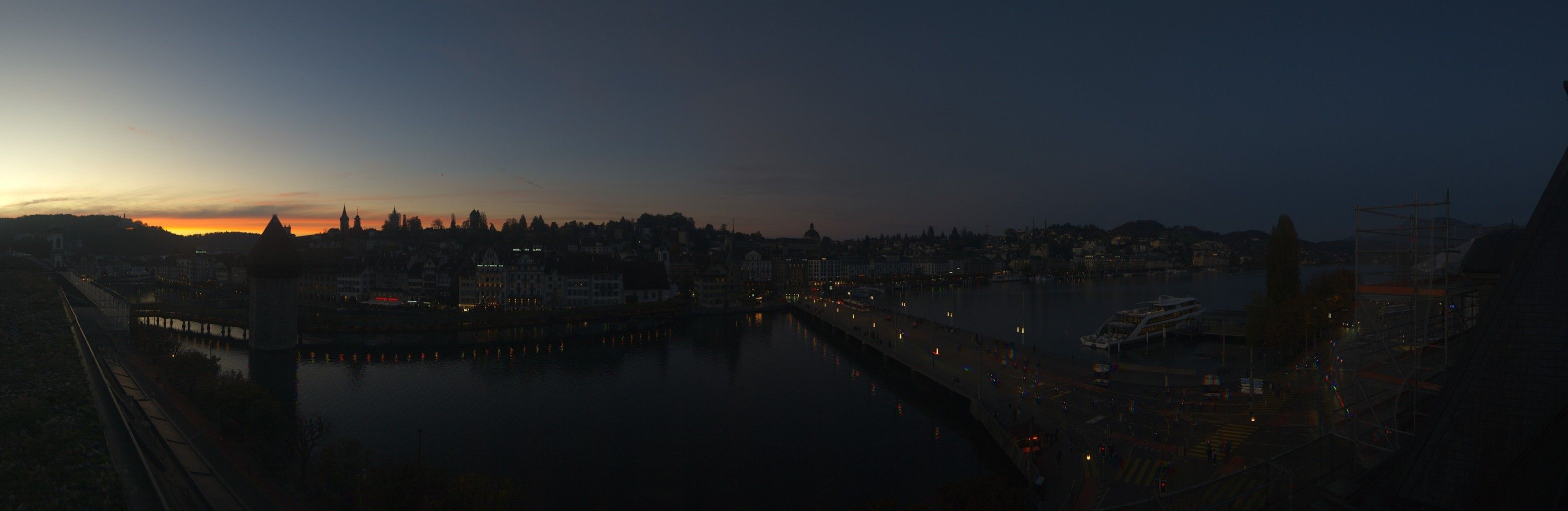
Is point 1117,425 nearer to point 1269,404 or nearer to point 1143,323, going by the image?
point 1269,404

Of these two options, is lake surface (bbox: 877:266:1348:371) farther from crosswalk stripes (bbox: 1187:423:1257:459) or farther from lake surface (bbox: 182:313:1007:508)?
crosswalk stripes (bbox: 1187:423:1257:459)

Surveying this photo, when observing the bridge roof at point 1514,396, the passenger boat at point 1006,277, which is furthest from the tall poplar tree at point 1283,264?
the passenger boat at point 1006,277

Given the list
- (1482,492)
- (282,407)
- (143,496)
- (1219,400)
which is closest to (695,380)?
(282,407)

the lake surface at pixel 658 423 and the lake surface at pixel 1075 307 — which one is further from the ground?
the lake surface at pixel 1075 307

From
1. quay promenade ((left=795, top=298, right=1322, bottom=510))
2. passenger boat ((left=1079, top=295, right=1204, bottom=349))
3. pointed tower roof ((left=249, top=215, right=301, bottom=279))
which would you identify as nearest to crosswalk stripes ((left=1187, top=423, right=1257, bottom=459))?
quay promenade ((left=795, top=298, right=1322, bottom=510))

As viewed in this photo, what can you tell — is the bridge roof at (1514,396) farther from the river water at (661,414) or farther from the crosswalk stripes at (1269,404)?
the crosswalk stripes at (1269,404)
